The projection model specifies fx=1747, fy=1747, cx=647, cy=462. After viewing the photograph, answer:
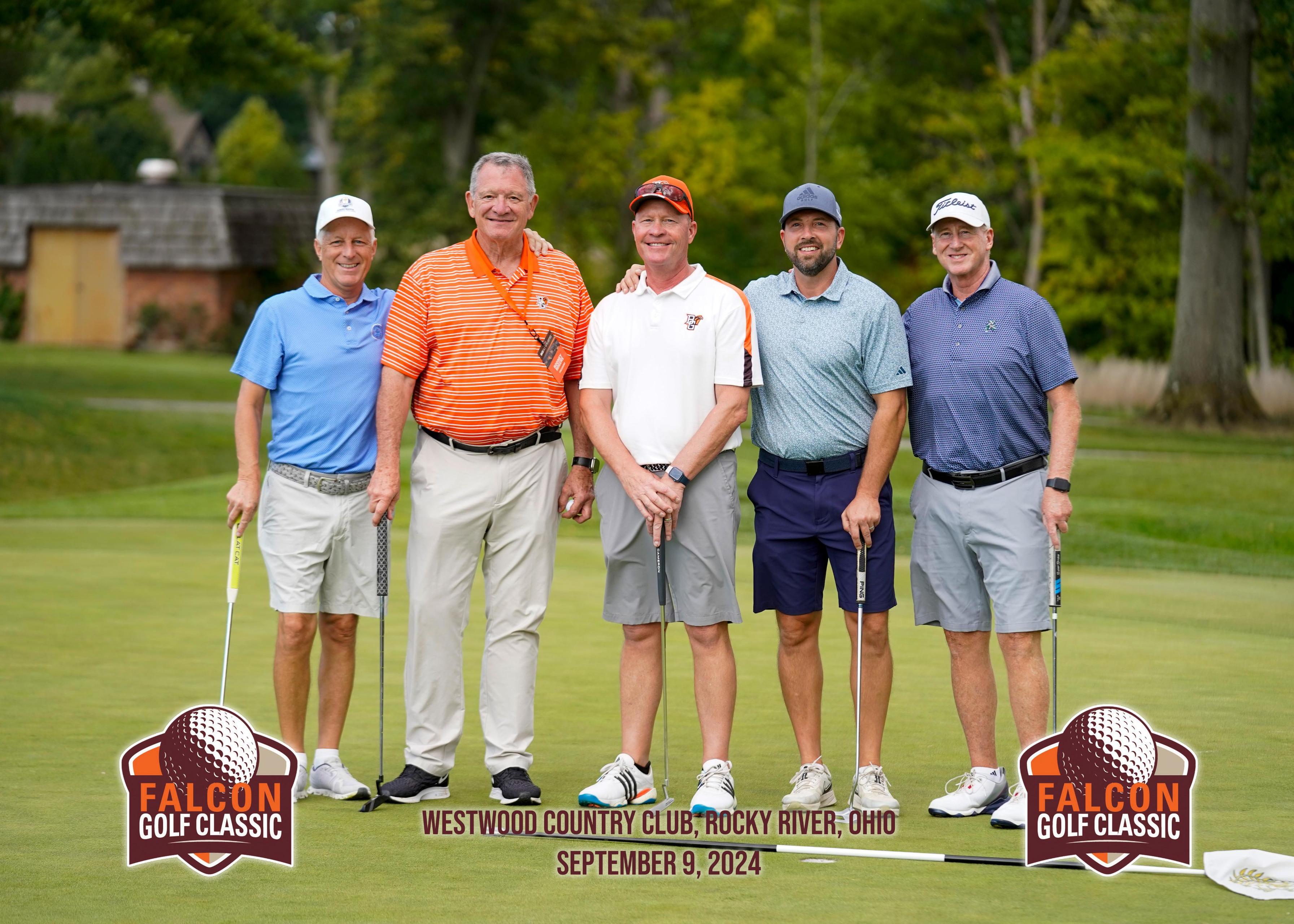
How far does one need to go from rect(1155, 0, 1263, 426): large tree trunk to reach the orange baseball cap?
20.8m

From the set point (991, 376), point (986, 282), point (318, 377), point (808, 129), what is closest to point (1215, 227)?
point (808, 129)

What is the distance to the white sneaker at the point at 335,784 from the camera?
18.1ft

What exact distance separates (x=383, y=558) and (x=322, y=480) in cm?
33

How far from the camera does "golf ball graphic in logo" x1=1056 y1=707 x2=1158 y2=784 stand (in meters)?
4.43

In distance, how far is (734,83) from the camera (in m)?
40.9

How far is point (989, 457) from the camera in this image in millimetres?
5508

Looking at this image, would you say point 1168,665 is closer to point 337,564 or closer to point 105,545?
point 337,564

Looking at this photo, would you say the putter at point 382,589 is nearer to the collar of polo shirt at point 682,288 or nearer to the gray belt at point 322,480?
the gray belt at point 322,480

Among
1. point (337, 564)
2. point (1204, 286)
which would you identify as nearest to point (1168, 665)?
point (337, 564)

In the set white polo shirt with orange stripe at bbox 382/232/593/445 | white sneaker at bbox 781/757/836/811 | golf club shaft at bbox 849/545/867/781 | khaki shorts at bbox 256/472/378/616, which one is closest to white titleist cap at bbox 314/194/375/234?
white polo shirt with orange stripe at bbox 382/232/593/445

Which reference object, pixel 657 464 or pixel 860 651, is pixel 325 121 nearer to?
pixel 657 464

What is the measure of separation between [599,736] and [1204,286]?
2106 cm

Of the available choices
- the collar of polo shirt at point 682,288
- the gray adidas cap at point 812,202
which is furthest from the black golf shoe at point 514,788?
the gray adidas cap at point 812,202

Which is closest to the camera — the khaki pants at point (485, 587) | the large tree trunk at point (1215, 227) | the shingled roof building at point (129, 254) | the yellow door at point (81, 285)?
the khaki pants at point (485, 587)
